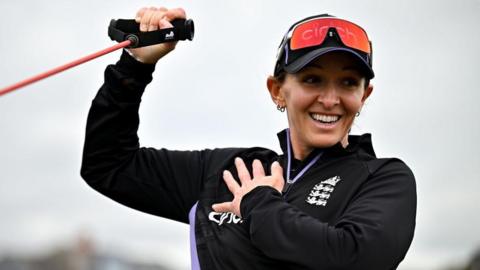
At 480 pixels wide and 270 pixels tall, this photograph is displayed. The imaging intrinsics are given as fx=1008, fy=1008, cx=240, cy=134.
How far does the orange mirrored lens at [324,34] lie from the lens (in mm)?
4145

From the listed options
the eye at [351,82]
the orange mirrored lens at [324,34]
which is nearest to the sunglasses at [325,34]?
the orange mirrored lens at [324,34]

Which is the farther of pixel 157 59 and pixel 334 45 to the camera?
pixel 157 59

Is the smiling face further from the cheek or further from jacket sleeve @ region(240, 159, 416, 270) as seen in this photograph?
jacket sleeve @ region(240, 159, 416, 270)

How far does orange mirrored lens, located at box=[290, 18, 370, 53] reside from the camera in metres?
4.14

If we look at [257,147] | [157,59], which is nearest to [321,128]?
[257,147]

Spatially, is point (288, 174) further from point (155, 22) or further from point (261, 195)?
point (155, 22)

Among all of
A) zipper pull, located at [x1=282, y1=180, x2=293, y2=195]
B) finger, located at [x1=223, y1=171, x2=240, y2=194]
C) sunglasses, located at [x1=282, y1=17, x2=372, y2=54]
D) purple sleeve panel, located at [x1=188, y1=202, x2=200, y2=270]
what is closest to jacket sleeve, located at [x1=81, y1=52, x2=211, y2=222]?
purple sleeve panel, located at [x1=188, y1=202, x2=200, y2=270]

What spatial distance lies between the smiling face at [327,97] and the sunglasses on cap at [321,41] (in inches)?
1.6

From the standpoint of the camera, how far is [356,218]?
3807mm

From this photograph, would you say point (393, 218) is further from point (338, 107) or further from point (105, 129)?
point (105, 129)

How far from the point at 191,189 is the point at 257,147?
1.17 feet

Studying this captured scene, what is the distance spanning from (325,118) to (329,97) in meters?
0.10

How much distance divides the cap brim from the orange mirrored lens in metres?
0.05

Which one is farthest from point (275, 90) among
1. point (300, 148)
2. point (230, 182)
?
point (230, 182)
